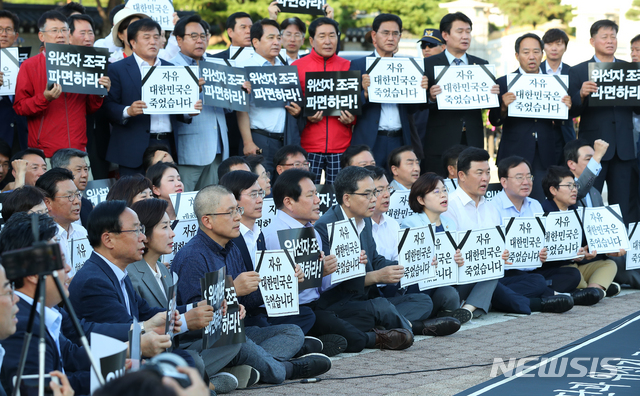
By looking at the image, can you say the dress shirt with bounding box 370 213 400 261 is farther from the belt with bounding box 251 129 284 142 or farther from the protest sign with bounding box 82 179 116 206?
the protest sign with bounding box 82 179 116 206

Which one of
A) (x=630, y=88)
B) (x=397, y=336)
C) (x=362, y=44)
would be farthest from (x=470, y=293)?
(x=362, y=44)

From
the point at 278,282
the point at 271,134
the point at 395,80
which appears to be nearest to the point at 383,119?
the point at 395,80

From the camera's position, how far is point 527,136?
33.5 ft

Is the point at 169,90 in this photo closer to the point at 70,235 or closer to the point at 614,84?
the point at 70,235

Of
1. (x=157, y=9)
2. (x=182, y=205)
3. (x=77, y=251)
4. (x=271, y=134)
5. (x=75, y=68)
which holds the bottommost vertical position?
(x=77, y=251)

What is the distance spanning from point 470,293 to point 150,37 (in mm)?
3896

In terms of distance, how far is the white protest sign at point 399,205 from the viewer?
8.50 meters

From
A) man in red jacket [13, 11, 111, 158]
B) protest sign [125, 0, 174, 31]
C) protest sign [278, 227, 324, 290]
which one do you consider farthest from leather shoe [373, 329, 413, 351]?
protest sign [125, 0, 174, 31]

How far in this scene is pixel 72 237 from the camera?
613 cm

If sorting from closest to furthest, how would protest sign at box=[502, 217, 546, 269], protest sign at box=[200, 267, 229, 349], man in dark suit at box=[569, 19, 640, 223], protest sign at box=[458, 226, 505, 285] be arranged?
1. protest sign at box=[200, 267, 229, 349]
2. protest sign at box=[458, 226, 505, 285]
3. protest sign at box=[502, 217, 546, 269]
4. man in dark suit at box=[569, 19, 640, 223]

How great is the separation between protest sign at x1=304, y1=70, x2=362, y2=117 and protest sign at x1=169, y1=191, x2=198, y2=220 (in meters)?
2.68

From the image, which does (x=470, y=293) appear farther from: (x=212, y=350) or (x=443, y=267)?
(x=212, y=350)

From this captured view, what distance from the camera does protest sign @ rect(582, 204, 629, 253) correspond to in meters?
9.05

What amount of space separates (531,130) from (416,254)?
11.1 ft
